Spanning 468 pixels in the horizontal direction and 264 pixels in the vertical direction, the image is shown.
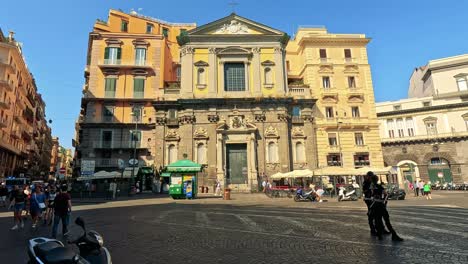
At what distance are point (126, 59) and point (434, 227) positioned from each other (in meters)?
39.6

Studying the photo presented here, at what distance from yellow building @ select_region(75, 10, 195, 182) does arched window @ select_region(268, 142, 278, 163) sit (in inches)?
573

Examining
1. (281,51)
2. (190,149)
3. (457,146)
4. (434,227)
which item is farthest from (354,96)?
(434,227)

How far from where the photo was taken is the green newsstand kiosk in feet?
75.0

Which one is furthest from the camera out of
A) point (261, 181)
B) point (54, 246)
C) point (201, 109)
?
point (201, 109)

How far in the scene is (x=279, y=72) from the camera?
33969mm

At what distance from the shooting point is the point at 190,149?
3173 cm

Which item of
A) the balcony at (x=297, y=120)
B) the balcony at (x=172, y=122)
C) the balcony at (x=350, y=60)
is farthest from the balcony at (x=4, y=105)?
the balcony at (x=350, y=60)

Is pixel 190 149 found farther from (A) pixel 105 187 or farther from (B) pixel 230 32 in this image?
(B) pixel 230 32

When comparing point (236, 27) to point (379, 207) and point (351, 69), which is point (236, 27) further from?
point (379, 207)

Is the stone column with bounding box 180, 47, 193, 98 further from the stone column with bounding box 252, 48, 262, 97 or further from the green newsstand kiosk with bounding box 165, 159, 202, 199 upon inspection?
the green newsstand kiosk with bounding box 165, 159, 202, 199

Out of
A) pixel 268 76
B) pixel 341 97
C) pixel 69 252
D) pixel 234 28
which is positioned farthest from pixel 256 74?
pixel 69 252

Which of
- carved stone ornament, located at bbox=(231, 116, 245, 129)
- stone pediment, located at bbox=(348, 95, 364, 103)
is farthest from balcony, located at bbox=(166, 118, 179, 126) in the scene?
stone pediment, located at bbox=(348, 95, 364, 103)

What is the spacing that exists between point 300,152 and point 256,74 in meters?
10.8

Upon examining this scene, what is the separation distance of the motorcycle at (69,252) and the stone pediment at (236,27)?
34.2m
